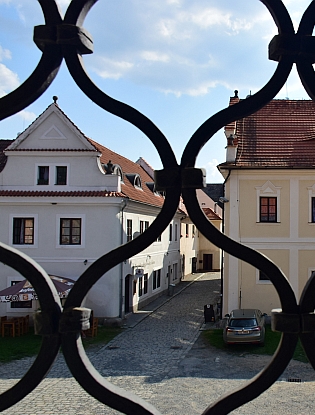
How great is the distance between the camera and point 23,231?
689 inches

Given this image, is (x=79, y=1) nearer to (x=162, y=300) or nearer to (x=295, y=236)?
(x=295, y=236)

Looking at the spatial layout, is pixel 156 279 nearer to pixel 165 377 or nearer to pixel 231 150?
pixel 231 150

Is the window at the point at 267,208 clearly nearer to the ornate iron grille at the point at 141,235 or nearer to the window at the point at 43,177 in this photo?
the window at the point at 43,177

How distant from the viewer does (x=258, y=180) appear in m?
16.3

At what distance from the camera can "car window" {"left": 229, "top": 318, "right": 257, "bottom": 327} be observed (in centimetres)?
1338

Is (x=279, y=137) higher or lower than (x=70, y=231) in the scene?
higher

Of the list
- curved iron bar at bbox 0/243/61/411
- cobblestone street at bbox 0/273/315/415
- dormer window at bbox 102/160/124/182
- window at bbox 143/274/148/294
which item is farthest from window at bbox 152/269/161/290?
curved iron bar at bbox 0/243/61/411

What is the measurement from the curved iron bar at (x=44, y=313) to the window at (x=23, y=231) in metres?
16.9

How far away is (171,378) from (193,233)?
24819mm

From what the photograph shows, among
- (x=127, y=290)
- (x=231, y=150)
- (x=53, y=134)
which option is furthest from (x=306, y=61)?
(x=127, y=290)

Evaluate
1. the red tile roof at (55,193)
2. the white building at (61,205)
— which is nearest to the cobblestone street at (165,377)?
the white building at (61,205)

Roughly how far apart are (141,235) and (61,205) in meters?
16.5

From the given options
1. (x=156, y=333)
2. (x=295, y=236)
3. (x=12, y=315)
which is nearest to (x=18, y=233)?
(x=12, y=315)

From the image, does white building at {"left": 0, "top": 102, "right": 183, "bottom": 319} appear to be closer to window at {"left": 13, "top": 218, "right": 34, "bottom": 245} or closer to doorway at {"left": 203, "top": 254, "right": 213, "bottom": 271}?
window at {"left": 13, "top": 218, "right": 34, "bottom": 245}
